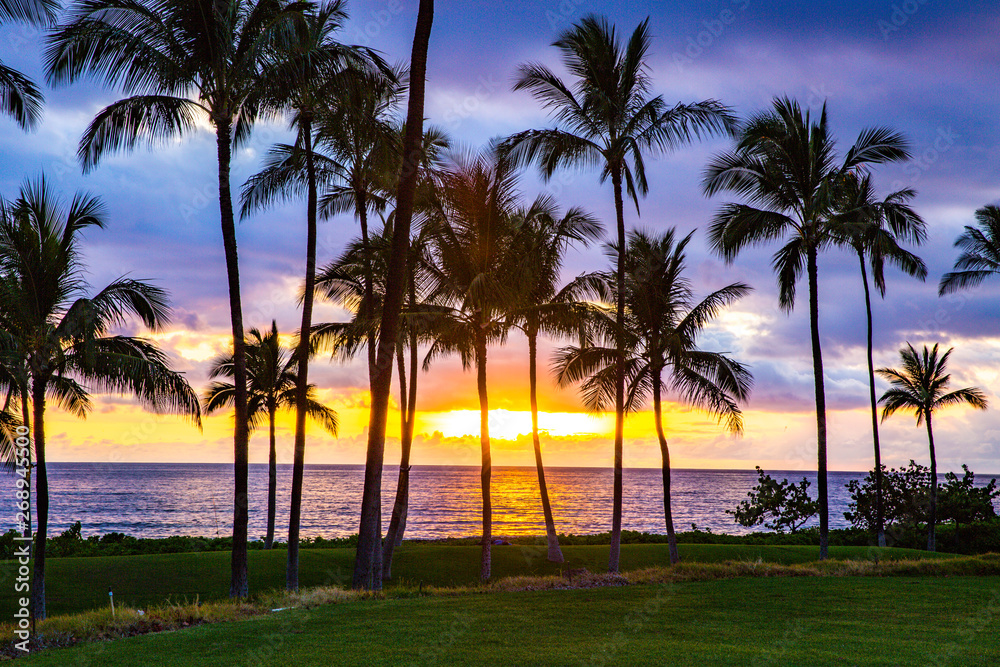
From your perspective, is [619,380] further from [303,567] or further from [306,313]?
[303,567]

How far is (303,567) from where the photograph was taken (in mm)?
23484

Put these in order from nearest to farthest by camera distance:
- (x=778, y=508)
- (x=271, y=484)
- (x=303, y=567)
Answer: (x=303, y=567) < (x=271, y=484) < (x=778, y=508)

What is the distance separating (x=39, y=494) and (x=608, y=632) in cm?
1263

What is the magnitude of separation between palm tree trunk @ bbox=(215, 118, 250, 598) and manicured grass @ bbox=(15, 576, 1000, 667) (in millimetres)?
4518

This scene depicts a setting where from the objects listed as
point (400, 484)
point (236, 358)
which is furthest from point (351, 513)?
point (236, 358)

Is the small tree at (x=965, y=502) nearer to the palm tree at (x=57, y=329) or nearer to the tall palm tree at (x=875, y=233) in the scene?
the tall palm tree at (x=875, y=233)

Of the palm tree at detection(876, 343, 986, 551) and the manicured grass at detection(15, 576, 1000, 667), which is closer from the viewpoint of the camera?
the manicured grass at detection(15, 576, 1000, 667)

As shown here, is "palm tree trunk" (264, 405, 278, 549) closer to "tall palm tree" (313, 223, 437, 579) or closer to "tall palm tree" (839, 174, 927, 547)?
"tall palm tree" (313, 223, 437, 579)

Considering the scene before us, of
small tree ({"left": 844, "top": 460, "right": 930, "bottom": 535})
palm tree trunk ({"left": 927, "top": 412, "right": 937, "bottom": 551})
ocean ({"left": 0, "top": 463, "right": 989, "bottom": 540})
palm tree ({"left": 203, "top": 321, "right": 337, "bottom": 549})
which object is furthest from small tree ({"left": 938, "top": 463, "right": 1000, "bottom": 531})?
palm tree ({"left": 203, "top": 321, "right": 337, "bottom": 549})

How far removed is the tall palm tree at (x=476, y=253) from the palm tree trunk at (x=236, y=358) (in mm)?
6522

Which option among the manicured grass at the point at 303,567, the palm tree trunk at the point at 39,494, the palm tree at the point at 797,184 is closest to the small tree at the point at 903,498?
the manicured grass at the point at 303,567

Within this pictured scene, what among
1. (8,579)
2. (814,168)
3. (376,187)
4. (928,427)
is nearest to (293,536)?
(8,579)

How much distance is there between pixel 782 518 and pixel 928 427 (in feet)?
32.0

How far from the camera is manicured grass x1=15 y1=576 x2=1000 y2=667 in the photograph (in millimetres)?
7191
